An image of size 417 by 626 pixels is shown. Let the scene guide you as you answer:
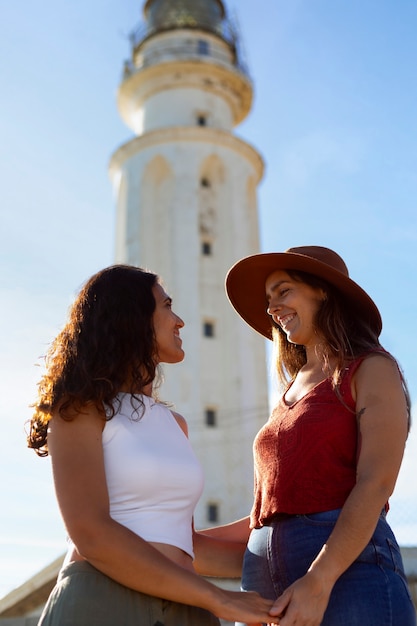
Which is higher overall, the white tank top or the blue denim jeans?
the white tank top

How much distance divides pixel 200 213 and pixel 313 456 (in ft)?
72.8

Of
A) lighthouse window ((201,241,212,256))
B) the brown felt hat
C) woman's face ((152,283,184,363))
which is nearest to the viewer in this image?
woman's face ((152,283,184,363))

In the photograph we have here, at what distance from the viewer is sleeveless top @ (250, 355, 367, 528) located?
3.04m

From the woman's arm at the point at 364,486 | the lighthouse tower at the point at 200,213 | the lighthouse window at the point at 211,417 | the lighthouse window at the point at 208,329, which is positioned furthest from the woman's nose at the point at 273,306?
the lighthouse window at the point at 208,329

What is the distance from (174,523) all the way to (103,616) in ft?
1.32

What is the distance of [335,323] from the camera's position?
345 centimetres

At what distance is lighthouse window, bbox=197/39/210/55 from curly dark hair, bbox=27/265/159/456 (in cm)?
2643

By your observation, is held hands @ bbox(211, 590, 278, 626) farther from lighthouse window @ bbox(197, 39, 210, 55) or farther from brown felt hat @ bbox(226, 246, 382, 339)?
lighthouse window @ bbox(197, 39, 210, 55)

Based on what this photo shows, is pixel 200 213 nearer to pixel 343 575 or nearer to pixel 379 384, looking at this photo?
pixel 379 384

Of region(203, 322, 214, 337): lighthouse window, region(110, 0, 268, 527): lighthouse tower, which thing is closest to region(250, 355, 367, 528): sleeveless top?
region(110, 0, 268, 527): lighthouse tower

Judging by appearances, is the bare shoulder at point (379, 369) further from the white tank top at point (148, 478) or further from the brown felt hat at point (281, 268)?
the white tank top at point (148, 478)

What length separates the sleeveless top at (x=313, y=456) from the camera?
120 inches

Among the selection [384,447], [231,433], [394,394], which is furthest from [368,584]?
[231,433]

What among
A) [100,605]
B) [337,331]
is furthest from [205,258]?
[100,605]
